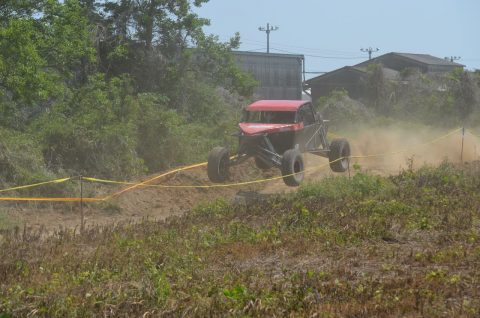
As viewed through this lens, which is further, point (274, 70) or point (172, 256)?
point (274, 70)

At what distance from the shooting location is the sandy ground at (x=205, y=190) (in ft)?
46.2

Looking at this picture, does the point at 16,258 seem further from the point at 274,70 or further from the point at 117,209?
the point at 274,70

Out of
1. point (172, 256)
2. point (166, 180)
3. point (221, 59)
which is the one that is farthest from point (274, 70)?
point (172, 256)

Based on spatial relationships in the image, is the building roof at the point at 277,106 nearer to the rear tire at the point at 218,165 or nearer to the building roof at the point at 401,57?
the rear tire at the point at 218,165

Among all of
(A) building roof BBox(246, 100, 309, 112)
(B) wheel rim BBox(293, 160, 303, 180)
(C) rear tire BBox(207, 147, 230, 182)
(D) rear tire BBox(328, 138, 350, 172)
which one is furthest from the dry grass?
(D) rear tire BBox(328, 138, 350, 172)

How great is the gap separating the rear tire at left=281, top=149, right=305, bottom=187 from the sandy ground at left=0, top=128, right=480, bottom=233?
34.1 inches

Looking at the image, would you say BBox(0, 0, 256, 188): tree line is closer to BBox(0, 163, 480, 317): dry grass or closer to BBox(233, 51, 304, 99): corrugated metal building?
BBox(0, 163, 480, 317): dry grass

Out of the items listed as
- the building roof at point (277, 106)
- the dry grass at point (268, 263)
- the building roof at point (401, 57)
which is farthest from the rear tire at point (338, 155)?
the building roof at point (401, 57)

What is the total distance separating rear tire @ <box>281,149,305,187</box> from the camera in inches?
664

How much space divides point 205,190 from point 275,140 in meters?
2.12

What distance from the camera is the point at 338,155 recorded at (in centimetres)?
1952

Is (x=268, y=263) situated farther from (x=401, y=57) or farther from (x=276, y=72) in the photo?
Answer: (x=401, y=57)

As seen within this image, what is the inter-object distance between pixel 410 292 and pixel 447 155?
61.0 ft

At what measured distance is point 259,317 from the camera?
6.44 m
